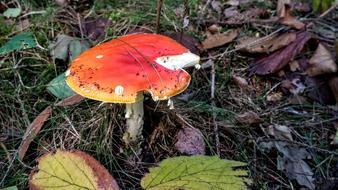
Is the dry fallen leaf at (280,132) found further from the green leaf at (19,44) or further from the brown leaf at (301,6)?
the green leaf at (19,44)

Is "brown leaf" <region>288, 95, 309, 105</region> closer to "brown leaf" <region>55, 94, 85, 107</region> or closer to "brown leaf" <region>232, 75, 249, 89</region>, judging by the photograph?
"brown leaf" <region>232, 75, 249, 89</region>

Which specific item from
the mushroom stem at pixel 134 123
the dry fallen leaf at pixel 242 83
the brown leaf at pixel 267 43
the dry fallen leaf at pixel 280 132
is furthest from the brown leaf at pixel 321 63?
the mushroom stem at pixel 134 123

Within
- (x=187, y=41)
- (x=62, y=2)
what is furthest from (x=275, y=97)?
(x=62, y=2)

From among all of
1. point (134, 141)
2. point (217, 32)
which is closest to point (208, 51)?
point (217, 32)

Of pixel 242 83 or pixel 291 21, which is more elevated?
pixel 291 21

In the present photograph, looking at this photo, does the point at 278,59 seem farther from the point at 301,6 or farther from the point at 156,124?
the point at 156,124

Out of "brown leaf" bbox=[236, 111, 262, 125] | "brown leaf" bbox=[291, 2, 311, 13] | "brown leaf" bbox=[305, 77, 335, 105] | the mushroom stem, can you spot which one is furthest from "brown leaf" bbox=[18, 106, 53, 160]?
"brown leaf" bbox=[291, 2, 311, 13]
